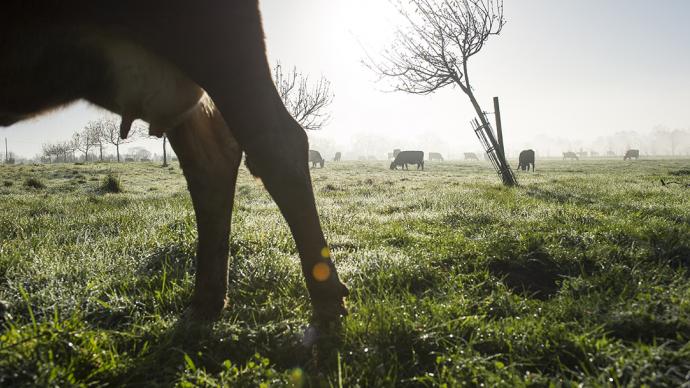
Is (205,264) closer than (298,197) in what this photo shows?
No

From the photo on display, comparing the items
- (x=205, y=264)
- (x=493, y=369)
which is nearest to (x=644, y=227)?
(x=493, y=369)

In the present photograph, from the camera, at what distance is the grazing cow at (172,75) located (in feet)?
5.34

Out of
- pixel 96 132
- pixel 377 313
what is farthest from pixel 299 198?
pixel 96 132

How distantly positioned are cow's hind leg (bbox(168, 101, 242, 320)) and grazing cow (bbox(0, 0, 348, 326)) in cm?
15

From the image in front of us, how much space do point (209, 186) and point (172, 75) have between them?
0.62 meters

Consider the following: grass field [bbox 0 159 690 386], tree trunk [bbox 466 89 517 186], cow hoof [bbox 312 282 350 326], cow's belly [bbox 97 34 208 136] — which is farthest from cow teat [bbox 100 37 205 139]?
tree trunk [bbox 466 89 517 186]

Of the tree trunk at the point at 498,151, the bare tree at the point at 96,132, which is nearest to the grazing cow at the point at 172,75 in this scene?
the tree trunk at the point at 498,151

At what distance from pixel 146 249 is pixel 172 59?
2.15m

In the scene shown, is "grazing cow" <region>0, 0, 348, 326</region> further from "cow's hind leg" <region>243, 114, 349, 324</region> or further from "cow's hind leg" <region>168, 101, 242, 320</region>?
"cow's hind leg" <region>168, 101, 242, 320</region>

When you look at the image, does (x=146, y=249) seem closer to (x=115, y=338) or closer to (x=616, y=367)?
(x=115, y=338)

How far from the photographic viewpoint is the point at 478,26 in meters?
12.1

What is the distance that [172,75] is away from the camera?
5.90ft

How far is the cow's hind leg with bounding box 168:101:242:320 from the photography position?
2111 mm

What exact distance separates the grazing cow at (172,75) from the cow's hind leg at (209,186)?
152 mm
